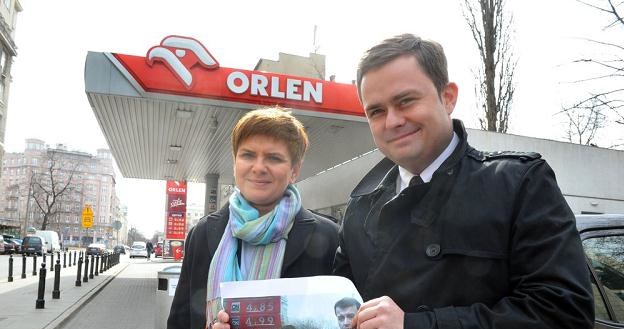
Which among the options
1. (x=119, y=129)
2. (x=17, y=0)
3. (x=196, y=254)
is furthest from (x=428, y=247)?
(x=17, y=0)

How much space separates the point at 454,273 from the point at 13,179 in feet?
441

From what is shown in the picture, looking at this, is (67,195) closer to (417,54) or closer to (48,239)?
(48,239)

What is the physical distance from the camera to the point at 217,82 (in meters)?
10.2

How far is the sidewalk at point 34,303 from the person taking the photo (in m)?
8.59

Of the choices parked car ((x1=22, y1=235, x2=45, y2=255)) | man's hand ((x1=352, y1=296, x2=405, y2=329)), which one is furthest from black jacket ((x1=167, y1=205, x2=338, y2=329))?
parked car ((x1=22, y1=235, x2=45, y2=255))

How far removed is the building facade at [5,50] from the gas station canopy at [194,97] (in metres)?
37.5

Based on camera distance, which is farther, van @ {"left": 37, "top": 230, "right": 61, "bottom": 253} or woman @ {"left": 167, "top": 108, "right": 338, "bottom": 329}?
van @ {"left": 37, "top": 230, "right": 61, "bottom": 253}

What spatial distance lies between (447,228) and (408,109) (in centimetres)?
36

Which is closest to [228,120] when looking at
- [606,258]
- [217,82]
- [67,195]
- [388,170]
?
[217,82]

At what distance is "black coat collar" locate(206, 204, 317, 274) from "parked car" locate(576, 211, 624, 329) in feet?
5.00

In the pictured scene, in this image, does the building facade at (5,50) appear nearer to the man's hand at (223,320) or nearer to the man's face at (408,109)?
the man's hand at (223,320)

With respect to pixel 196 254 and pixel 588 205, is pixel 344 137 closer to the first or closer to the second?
pixel 588 205

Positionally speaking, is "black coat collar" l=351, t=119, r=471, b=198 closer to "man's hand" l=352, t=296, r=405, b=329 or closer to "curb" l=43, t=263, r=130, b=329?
"man's hand" l=352, t=296, r=405, b=329

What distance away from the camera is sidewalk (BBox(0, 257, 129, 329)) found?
28.2ft
